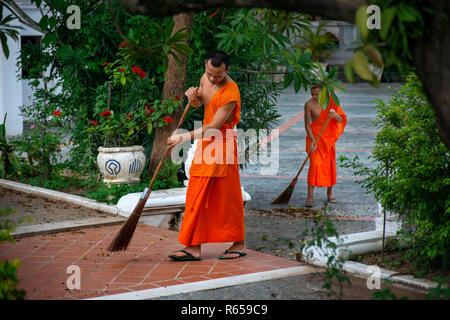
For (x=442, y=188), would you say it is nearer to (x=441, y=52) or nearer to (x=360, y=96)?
(x=441, y=52)

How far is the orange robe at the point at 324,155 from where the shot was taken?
362 inches

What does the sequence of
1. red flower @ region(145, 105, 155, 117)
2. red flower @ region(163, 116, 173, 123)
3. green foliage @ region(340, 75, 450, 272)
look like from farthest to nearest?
red flower @ region(145, 105, 155, 117) → red flower @ region(163, 116, 173, 123) → green foliage @ region(340, 75, 450, 272)

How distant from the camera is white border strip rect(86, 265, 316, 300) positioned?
4910 millimetres

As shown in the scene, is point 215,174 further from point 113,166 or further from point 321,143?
point 321,143

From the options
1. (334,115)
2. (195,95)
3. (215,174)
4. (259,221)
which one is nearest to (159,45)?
(195,95)

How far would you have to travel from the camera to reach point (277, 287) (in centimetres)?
522

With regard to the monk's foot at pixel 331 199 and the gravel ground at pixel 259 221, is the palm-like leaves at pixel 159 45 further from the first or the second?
the monk's foot at pixel 331 199

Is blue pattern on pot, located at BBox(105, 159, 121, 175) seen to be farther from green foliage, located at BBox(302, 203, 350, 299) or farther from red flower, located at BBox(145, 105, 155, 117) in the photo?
green foliage, located at BBox(302, 203, 350, 299)

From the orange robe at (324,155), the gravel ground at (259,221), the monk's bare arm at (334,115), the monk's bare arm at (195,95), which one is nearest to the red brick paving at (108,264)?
the gravel ground at (259,221)

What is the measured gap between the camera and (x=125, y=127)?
8.88m

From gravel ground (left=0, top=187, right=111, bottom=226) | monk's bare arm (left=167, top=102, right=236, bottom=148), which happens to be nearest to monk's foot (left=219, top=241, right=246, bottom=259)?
monk's bare arm (left=167, top=102, right=236, bottom=148)

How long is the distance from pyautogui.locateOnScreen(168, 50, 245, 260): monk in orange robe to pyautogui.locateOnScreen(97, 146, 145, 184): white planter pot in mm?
2641
